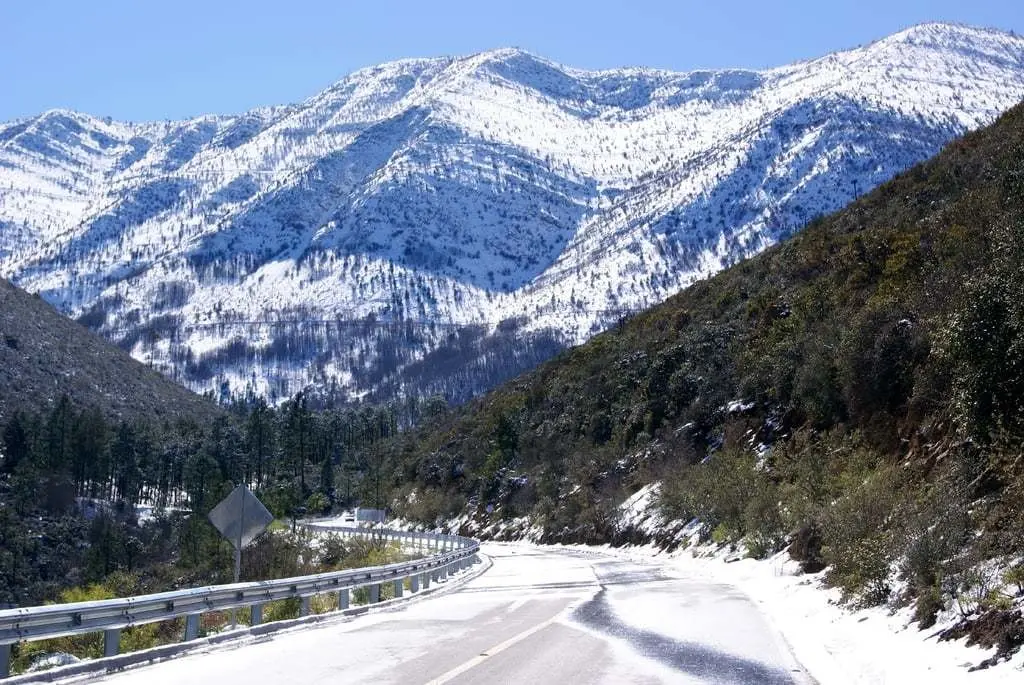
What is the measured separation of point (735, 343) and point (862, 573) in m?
31.0

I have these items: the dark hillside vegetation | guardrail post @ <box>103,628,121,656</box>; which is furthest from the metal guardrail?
the dark hillside vegetation

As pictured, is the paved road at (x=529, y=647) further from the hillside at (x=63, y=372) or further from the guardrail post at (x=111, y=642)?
the hillside at (x=63, y=372)

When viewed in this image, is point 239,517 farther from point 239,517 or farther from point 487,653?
point 487,653

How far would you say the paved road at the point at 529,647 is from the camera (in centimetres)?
1103

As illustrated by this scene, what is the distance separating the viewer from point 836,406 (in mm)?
31688

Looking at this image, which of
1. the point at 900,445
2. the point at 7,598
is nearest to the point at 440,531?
the point at 7,598

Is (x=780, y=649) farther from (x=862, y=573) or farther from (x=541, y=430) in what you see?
(x=541, y=430)

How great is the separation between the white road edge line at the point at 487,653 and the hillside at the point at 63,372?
4936 inches

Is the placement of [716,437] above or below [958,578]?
above

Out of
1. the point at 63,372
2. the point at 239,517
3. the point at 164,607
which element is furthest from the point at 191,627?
the point at 63,372

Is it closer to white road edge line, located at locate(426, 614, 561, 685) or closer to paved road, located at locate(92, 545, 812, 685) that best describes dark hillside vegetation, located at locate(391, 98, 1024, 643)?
paved road, located at locate(92, 545, 812, 685)

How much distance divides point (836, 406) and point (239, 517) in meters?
19.0

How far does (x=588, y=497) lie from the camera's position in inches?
2024

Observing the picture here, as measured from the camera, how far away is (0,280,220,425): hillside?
14138 cm
